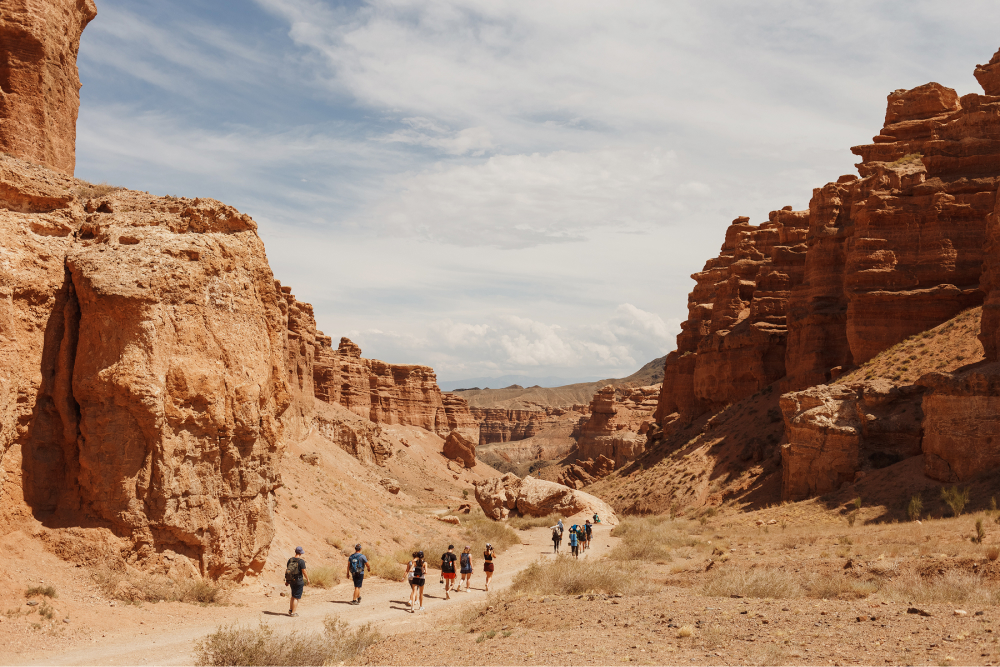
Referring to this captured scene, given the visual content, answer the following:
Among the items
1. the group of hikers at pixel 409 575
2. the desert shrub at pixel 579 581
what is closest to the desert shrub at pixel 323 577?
the group of hikers at pixel 409 575

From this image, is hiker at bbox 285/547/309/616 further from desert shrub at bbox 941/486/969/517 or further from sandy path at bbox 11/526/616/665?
desert shrub at bbox 941/486/969/517

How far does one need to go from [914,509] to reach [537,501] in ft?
56.6

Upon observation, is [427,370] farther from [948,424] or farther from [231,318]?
[231,318]

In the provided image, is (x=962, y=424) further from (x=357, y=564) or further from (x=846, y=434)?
(x=357, y=564)

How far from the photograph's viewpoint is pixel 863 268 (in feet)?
118

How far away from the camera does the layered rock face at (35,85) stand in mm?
17922

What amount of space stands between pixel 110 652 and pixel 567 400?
162885 millimetres

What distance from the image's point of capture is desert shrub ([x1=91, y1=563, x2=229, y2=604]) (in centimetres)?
1261

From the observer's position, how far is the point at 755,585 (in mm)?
15133

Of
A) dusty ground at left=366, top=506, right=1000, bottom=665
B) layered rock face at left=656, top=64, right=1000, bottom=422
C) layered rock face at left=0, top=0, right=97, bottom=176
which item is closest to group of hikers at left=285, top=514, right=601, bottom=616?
dusty ground at left=366, top=506, right=1000, bottom=665

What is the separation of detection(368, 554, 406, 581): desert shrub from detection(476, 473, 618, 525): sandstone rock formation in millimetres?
17094

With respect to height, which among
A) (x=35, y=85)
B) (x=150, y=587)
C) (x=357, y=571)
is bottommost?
(x=357, y=571)

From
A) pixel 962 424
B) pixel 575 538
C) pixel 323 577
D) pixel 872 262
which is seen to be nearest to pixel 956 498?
pixel 962 424

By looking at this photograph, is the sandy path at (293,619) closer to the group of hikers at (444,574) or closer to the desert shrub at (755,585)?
the group of hikers at (444,574)
